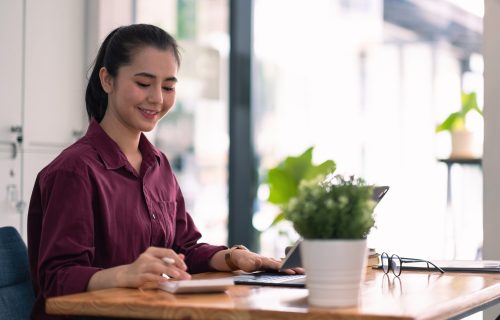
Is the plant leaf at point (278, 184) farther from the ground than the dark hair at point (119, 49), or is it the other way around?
the dark hair at point (119, 49)

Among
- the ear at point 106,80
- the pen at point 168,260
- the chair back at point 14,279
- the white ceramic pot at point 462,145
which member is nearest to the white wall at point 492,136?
the white ceramic pot at point 462,145

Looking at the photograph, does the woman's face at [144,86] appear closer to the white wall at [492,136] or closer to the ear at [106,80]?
the ear at [106,80]

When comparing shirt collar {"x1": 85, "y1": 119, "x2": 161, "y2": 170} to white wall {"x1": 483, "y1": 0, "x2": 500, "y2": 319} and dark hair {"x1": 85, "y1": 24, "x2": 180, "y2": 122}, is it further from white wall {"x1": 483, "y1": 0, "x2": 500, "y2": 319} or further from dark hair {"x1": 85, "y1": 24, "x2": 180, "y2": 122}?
white wall {"x1": 483, "y1": 0, "x2": 500, "y2": 319}

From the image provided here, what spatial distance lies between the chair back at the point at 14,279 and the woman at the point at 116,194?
8cm

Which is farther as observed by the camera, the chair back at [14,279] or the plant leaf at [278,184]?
the plant leaf at [278,184]

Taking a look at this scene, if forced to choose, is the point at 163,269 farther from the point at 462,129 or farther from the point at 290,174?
the point at 290,174

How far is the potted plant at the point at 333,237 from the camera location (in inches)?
58.1

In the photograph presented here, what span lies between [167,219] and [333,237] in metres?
0.90

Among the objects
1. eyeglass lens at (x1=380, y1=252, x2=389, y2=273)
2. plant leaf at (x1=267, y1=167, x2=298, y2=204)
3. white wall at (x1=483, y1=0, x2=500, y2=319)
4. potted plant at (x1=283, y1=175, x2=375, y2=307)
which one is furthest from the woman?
plant leaf at (x1=267, y1=167, x2=298, y2=204)

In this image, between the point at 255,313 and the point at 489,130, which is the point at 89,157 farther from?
the point at 489,130

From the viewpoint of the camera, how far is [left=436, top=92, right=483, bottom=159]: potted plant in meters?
4.05

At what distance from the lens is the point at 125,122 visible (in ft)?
7.40

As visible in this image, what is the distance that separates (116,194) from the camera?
2.11 metres

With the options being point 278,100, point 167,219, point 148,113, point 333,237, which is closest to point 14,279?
point 167,219
